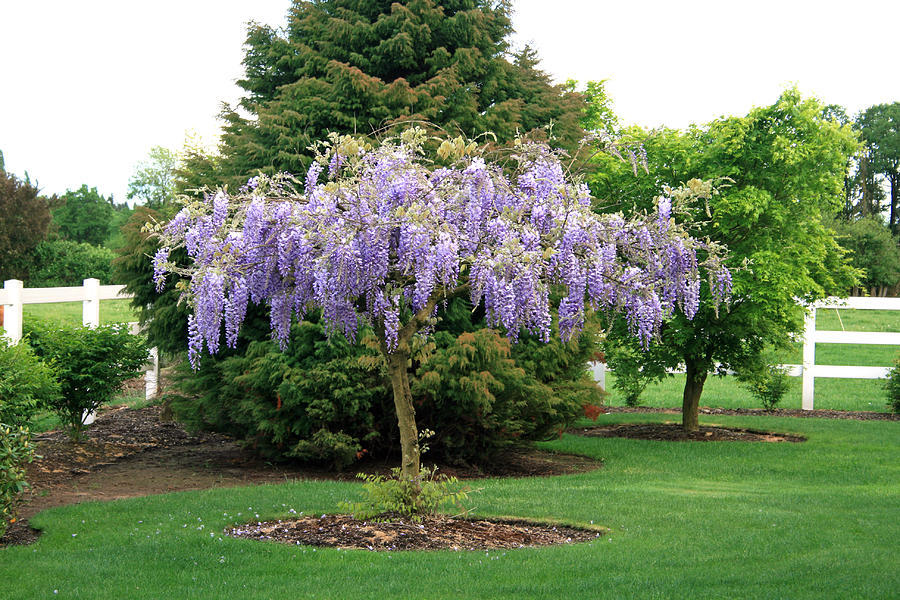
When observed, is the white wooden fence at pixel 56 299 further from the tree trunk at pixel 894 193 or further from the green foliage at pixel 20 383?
the tree trunk at pixel 894 193

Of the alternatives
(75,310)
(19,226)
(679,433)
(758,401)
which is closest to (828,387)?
(758,401)

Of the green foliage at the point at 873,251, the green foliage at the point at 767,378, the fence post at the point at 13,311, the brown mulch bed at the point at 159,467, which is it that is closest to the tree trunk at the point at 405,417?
the brown mulch bed at the point at 159,467

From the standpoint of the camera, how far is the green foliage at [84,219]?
43844mm

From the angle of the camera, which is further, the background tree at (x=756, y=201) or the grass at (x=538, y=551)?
the background tree at (x=756, y=201)

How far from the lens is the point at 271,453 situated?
980 cm

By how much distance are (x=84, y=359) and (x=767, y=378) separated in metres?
9.56

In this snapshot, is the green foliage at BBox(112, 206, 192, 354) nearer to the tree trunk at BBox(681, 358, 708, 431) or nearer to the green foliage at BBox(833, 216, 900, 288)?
the tree trunk at BBox(681, 358, 708, 431)

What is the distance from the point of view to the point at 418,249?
530 cm

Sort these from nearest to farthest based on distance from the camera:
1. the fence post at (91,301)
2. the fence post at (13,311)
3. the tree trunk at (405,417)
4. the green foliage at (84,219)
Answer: the tree trunk at (405,417)
the fence post at (13,311)
the fence post at (91,301)
the green foliage at (84,219)

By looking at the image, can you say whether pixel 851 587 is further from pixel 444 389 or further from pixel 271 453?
pixel 271 453

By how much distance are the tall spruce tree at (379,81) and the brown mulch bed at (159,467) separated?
3194mm

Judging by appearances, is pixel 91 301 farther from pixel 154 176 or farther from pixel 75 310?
pixel 154 176

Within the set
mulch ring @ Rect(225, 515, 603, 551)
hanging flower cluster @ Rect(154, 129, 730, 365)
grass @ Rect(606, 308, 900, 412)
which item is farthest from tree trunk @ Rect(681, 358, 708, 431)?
hanging flower cluster @ Rect(154, 129, 730, 365)

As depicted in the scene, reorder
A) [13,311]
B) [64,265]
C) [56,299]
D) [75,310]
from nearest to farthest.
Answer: [13,311] < [56,299] < [64,265] < [75,310]
